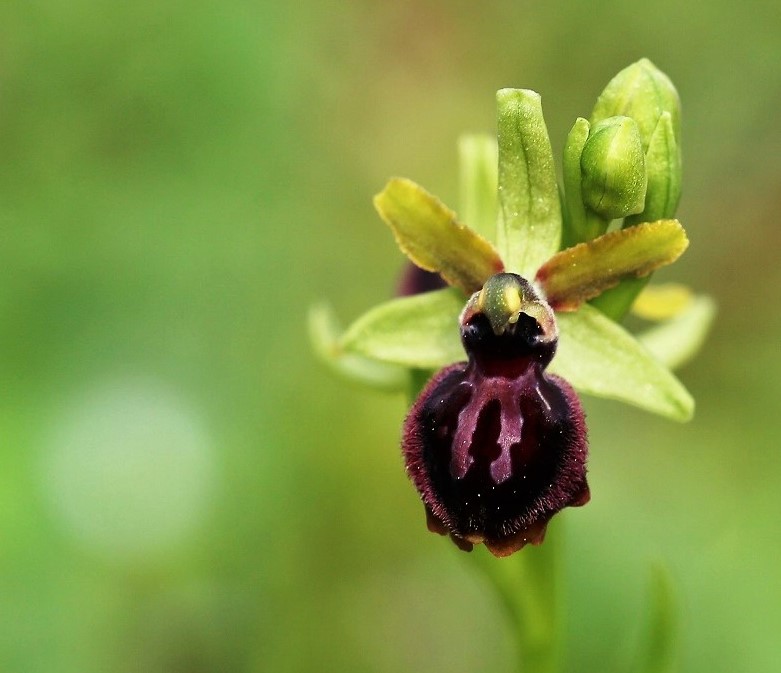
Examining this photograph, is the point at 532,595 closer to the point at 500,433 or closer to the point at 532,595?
the point at 532,595

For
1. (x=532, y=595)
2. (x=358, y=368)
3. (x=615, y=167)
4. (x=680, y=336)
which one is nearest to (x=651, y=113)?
(x=615, y=167)

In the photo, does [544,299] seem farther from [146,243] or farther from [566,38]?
[566,38]

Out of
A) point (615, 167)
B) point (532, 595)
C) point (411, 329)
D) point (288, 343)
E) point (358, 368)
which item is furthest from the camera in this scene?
point (288, 343)

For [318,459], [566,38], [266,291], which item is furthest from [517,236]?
[566,38]

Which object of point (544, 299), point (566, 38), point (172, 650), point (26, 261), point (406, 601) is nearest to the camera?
point (544, 299)

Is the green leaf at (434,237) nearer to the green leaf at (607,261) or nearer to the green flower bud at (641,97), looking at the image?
the green leaf at (607,261)

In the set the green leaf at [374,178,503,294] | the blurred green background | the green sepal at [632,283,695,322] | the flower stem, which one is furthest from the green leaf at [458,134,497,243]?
the blurred green background

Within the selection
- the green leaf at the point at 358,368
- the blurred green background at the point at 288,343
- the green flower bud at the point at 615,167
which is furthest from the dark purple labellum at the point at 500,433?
the blurred green background at the point at 288,343
